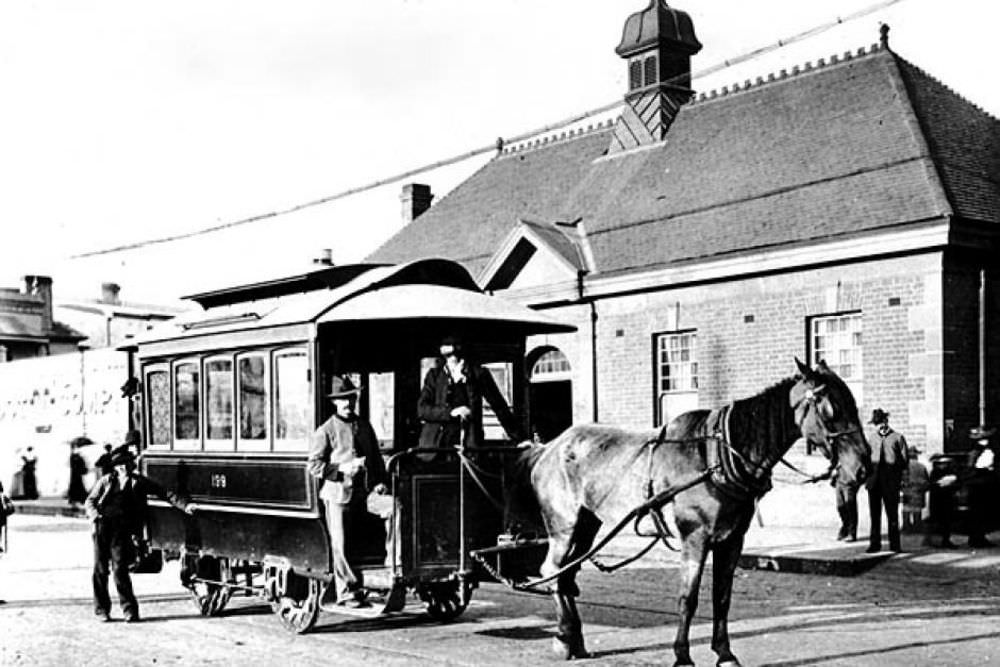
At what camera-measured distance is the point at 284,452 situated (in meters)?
10.3

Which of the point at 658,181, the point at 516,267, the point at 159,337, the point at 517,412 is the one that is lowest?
the point at 517,412

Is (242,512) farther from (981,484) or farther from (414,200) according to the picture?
(414,200)

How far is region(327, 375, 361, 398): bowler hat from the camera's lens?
381 inches

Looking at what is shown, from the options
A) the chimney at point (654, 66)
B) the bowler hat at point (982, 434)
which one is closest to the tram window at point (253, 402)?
the bowler hat at point (982, 434)

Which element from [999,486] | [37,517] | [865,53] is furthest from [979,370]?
[37,517]

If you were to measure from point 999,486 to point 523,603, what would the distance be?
752 centimetres

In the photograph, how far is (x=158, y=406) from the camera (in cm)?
1216

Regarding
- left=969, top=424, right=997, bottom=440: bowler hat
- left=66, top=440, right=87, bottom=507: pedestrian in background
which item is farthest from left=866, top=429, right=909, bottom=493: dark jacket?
left=66, top=440, right=87, bottom=507: pedestrian in background

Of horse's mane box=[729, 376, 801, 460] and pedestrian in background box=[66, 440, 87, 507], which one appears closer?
horse's mane box=[729, 376, 801, 460]

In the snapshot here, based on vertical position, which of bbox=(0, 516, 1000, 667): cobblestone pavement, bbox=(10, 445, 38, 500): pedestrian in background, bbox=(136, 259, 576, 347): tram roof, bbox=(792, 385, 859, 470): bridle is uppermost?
bbox=(136, 259, 576, 347): tram roof

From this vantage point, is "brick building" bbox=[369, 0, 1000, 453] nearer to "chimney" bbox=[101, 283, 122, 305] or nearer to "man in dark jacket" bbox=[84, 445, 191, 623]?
"man in dark jacket" bbox=[84, 445, 191, 623]

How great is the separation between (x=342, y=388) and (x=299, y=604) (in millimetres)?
1918

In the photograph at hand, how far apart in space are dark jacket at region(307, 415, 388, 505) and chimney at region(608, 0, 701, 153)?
656 inches

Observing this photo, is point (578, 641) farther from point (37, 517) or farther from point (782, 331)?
point (37, 517)
